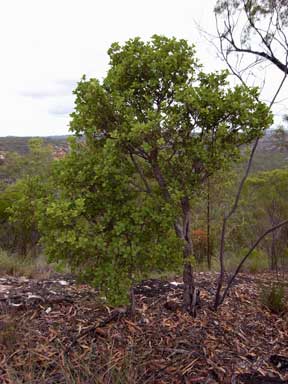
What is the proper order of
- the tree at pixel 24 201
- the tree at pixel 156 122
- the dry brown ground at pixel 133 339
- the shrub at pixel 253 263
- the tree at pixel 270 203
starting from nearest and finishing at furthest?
1. the dry brown ground at pixel 133 339
2. the tree at pixel 156 122
3. the tree at pixel 24 201
4. the shrub at pixel 253 263
5. the tree at pixel 270 203

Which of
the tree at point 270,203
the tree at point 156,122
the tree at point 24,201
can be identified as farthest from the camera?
the tree at point 270,203

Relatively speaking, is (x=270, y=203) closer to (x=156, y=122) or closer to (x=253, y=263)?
(x=253, y=263)

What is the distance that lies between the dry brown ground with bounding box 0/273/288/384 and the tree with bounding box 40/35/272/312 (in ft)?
2.87

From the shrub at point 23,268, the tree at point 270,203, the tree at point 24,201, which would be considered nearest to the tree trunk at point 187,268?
the tree at point 24,201

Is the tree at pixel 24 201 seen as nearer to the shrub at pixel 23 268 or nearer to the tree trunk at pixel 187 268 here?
the shrub at pixel 23 268

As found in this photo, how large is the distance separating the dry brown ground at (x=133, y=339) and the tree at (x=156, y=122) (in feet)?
2.87

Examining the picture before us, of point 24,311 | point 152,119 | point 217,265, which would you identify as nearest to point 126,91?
point 152,119

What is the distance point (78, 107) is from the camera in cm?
356

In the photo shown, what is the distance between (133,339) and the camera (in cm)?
360

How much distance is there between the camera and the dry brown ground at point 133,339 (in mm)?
3068

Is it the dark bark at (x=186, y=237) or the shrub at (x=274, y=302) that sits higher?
the dark bark at (x=186, y=237)

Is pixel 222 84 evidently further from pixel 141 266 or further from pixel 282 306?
pixel 282 306

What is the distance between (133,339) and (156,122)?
1924 mm

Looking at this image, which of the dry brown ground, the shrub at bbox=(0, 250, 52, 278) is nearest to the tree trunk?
the dry brown ground
